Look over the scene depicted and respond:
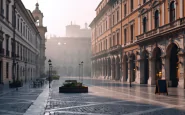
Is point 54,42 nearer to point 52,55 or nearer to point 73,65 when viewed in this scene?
point 52,55

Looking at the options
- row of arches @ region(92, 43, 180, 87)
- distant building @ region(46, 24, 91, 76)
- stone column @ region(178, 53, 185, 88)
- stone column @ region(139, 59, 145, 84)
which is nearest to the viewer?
stone column @ region(178, 53, 185, 88)

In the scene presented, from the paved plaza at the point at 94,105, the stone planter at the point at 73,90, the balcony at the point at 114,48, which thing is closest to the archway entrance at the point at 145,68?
the balcony at the point at 114,48

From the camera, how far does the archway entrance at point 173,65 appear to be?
27.3m

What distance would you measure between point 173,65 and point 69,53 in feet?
276

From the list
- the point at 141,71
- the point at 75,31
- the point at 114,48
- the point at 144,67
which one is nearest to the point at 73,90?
the point at 141,71

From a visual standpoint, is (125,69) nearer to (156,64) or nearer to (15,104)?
(156,64)

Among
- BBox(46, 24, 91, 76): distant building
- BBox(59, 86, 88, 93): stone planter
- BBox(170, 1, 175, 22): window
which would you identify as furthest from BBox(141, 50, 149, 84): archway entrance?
BBox(46, 24, 91, 76): distant building

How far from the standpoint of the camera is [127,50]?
41156mm

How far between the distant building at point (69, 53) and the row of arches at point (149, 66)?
53596 mm

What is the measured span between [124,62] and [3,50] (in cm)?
2091

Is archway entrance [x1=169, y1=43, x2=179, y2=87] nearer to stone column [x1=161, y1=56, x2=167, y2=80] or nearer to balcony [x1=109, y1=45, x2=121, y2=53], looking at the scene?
stone column [x1=161, y1=56, x2=167, y2=80]

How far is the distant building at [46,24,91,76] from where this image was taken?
107m

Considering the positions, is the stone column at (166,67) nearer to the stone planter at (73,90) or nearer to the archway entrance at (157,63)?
the archway entrance at (157,63)

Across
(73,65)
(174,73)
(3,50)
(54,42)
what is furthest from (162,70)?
(54,42)
